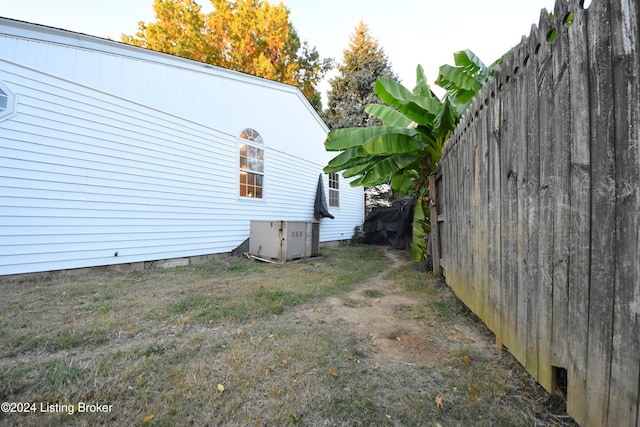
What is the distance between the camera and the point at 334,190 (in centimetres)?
1190

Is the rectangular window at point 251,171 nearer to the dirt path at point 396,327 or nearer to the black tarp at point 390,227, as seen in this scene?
the dirt path at point 396,327

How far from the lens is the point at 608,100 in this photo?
1.00 m

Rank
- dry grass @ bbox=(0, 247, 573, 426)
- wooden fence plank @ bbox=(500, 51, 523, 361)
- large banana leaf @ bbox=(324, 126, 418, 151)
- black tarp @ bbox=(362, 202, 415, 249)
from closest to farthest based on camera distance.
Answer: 1. dry grass @ bbox=(0, 247, 573, 426)
2. wooden fence plank @ bbox=(500, 51, 523, 361)
3. large banana leaf @ bbox=(324, 126, 418, 151)
4. black tarp @ bbox=(362, 202, 415, 249)

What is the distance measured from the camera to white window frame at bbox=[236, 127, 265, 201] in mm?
7637

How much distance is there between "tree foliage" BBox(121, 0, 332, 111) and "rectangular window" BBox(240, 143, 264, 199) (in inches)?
408

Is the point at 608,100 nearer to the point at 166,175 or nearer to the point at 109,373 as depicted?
the point at 109,373

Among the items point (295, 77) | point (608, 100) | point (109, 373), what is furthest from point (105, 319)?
point (295, 77)

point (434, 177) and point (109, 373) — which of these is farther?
point (434, 177)

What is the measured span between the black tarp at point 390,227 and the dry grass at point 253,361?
636 cm

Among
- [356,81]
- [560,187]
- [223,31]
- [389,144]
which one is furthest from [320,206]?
[223,31]

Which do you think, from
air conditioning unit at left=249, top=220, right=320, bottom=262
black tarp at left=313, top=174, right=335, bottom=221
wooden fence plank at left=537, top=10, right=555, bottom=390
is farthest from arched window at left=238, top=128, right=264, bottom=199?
wooden fence plank at left=537, top=10, right=555, bottom=390

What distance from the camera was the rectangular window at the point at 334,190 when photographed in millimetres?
11703

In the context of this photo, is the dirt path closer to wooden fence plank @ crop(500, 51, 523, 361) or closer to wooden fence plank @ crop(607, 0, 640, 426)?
wooden fence plank @ crop(500, 51, 523, 361)

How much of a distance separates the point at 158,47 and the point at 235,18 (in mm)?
4923
